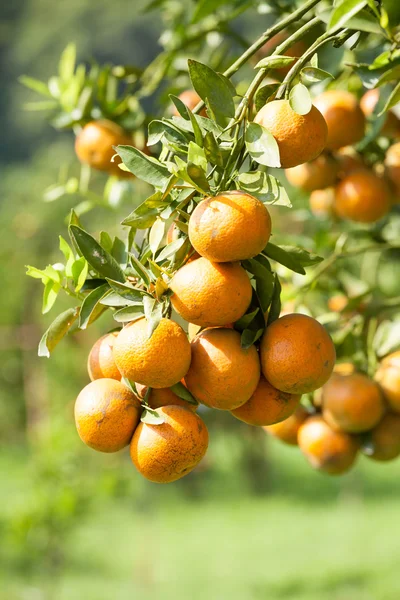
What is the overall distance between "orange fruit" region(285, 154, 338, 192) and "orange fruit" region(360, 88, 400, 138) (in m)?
0.08

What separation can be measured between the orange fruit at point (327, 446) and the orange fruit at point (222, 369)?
0.34m

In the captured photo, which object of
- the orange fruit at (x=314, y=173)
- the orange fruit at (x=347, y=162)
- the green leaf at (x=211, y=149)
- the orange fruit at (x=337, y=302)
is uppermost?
the green leaf at (x=211, y=149)

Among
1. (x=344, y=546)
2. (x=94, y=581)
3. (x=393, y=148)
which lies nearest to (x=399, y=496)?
(x=344, y=546)

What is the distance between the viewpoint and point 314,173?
40.4 inches

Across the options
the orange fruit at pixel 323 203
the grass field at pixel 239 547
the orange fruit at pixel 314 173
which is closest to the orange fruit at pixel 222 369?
the orange fruit at pixel 314 173

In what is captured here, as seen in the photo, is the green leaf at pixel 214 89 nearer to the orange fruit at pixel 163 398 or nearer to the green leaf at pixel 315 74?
the green leaf at pixel 315 74

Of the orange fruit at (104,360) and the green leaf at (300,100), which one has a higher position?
the green leaf at (300,100)

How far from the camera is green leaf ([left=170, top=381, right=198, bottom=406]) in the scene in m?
0.66

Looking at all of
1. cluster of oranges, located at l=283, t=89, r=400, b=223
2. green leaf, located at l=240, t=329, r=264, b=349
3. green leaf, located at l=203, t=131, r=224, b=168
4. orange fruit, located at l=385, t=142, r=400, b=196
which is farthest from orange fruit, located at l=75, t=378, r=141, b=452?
orange fruit, located at l=385, t=142, r=400, b=196

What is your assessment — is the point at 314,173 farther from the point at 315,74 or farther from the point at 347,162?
the point at 315,74

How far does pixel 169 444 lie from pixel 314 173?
513mm

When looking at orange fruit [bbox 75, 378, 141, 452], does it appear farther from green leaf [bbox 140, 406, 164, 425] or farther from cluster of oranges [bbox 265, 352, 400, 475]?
cluster of oranges [bbox 265, 352, 400, 475]

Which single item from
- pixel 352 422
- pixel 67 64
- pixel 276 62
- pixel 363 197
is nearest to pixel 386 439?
pixel 352 422

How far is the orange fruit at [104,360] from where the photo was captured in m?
0.69
